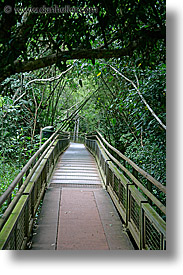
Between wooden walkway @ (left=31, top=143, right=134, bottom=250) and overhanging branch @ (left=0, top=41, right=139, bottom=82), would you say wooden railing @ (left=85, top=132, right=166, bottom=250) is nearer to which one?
wooden walkway @ (left=31, top=143, right=134, bottom=250)


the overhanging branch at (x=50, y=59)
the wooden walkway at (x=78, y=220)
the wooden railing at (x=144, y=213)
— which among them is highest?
the overhanging branch at (x=50, y=59)

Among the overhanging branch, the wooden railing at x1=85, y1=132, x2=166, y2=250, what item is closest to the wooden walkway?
the wooden railing at x1=85, y1=132, x2=166, y2=250

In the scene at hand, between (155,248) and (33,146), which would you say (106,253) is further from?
(33,146)

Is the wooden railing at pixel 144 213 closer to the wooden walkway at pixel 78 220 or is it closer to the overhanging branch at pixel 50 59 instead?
the wooden walkway at pixel 78 220

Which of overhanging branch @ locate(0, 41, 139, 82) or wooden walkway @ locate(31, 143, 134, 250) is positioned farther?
wooden walkway @ locate(31, 143, 134, 250)

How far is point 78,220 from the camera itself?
3389 mm

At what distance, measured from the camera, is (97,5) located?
2629 millimetres

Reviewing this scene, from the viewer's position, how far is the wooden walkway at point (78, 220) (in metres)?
2.79

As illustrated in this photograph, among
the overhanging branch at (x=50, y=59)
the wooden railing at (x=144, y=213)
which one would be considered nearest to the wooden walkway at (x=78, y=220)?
the wooden railing at (x=144, y=213)

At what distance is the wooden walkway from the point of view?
2.79 meters

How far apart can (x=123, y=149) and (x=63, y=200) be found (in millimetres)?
4610

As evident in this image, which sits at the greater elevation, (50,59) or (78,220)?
(50,59)

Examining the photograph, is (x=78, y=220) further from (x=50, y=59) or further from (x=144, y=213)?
(x=50, y=59)

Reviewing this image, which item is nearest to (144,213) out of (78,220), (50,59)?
(78,220)
